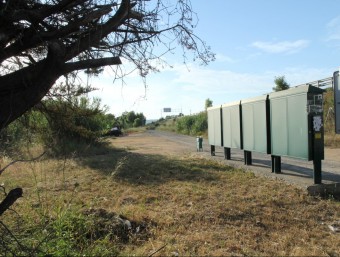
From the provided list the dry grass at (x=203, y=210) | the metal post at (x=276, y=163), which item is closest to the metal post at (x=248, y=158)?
the dry grass at (x=203, y=210)

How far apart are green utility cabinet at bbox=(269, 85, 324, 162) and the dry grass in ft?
3.02

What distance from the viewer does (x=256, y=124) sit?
39.7ft

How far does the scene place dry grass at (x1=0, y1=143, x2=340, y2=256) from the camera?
5.39 metres

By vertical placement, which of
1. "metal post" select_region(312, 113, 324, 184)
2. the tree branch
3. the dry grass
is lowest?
the dry grass

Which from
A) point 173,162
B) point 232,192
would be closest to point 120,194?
point 232,192

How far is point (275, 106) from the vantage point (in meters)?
10.6

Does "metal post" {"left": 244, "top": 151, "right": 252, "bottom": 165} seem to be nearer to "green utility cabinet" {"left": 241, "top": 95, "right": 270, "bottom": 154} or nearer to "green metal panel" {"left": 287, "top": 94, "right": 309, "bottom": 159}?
"green utility cabinet" {"left": 241, "top": 95, "right": 270, "bottom": 154}

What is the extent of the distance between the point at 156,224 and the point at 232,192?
2989 millimetres

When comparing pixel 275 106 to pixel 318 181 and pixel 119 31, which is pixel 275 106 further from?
pixel 119 31

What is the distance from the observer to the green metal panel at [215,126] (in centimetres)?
1647

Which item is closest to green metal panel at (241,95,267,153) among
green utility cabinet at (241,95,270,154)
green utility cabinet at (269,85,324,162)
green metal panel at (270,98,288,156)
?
green utility cabinet at (241,95,270,154)

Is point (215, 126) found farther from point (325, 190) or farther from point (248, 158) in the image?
point (325, 190)

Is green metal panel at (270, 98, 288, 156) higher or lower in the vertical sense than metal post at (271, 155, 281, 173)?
higher

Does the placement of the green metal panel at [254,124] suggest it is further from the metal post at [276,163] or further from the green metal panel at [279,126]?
the green metal panel at [279,126]
